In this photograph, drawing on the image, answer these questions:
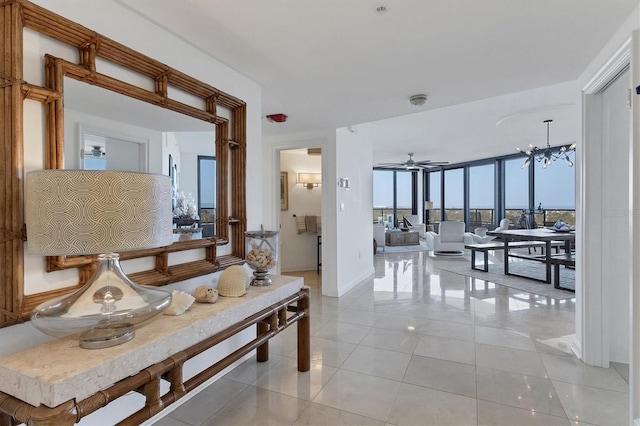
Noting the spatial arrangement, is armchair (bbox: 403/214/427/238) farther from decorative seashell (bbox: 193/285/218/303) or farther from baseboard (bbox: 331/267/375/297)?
decorative seashell (bbox: 193/285/218/303)

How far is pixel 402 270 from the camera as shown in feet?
20.9

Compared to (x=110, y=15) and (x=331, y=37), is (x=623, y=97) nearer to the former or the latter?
(x=331, y=37)

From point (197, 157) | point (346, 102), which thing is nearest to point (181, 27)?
point (197, 157)

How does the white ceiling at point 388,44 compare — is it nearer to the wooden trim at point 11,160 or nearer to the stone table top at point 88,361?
the wooden trim at point 11,160

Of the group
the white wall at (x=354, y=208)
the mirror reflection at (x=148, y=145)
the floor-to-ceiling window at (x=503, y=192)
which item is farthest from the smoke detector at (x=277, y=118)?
the floor-to-ceiling window at (x=503, y=192)

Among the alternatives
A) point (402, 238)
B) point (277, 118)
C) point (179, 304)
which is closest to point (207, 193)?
point (179, 304)

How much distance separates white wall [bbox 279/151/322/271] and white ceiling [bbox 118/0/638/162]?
260cm

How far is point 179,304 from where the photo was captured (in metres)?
1.66

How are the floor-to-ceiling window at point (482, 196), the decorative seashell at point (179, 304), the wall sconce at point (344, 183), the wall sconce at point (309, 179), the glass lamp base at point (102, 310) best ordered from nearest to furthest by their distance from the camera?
the glass lamp base at point (102, 310), the decorative seashell at point (179, 304), the wall sconce at point (344, 183), the wall sconce at point (309, 179), the floor-to-ceiling window at point (482, 196)

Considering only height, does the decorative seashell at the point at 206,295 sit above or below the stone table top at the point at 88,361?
above

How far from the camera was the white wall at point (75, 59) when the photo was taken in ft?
4.43

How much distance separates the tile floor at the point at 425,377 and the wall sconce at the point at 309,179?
315 cm

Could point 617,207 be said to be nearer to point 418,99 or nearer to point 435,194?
point 418,99

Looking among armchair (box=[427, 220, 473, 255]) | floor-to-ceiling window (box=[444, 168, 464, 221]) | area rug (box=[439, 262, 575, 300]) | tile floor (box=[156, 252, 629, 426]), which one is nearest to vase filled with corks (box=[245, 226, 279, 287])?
tile floor (box=[156, 252, 629, 426])
